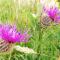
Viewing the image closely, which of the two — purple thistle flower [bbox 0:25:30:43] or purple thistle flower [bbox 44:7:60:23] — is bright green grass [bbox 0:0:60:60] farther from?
purple thistle flower [bbox 0:25:30:43]

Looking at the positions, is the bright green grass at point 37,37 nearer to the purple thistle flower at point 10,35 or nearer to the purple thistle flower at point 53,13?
the purple thistle flower at point 53,13

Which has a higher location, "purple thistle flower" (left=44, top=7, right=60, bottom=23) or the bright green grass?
"purple thistle flower" (left=44, top=7, right=60, bottom=23)

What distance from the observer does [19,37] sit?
150 centimetres

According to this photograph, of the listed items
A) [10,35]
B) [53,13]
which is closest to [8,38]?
[10,35]

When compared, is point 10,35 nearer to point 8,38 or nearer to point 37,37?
point 8,38

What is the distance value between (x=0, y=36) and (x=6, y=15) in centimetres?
113

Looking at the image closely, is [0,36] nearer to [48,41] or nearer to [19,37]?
[19,37]

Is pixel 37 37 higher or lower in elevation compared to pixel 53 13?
lower

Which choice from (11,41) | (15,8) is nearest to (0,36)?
(11,41)

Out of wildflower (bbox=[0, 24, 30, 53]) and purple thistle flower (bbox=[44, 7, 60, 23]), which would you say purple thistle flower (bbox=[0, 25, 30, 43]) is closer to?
wildflower (bbox=[0, 24, 30, 53])

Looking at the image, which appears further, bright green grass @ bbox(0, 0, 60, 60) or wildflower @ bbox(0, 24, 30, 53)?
bright green grass @ bbox(0, 0, 60, 60)

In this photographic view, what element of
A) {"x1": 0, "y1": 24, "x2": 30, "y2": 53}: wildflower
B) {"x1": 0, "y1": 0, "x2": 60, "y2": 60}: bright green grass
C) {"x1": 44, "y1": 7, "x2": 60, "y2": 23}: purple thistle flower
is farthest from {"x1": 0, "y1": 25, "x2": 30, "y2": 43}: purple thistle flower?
{"x1": 44, "y1": 7, "x2": 60, "y2": 23}: purple thistle flower

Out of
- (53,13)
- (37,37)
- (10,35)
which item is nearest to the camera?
(10,35)

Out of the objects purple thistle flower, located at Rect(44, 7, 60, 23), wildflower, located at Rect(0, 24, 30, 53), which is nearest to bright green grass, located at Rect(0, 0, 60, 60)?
purple thistle flower, located at Rect(44, 7, 60, 23)
